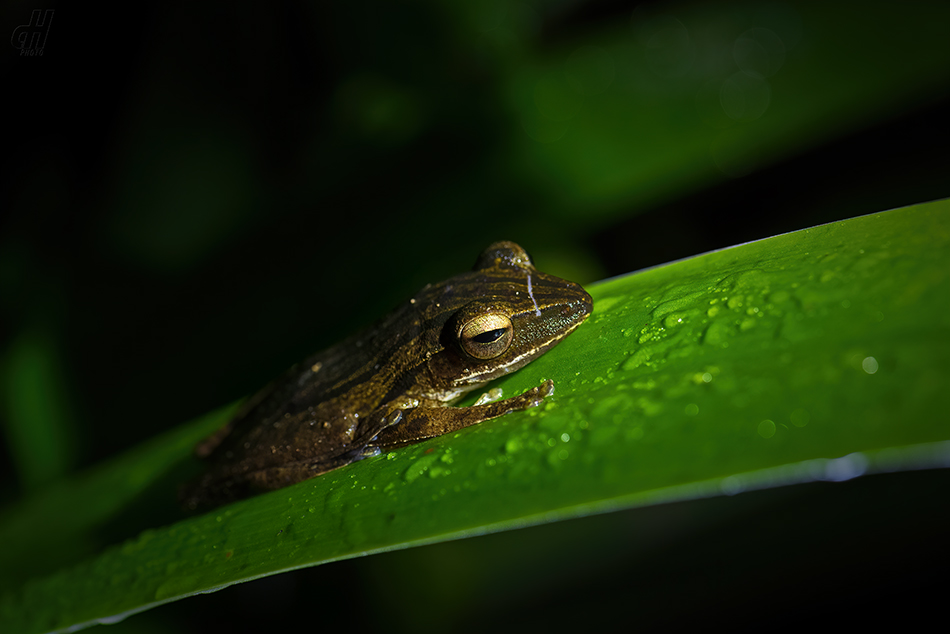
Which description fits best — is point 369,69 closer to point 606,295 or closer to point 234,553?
point 606,295

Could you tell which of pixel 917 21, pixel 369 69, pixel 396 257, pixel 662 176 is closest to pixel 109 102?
pixel 369 69

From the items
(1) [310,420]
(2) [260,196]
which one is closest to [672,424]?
(1) [310,420]

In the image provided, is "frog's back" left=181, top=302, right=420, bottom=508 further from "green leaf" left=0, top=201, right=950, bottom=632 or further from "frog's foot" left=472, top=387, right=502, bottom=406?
"green leaf" left=0, top=201, right=950, bottom=632

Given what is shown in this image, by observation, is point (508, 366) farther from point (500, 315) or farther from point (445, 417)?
point (445, 417)

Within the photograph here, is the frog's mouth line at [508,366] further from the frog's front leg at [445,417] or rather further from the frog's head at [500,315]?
the frog's front leg at [445,417]

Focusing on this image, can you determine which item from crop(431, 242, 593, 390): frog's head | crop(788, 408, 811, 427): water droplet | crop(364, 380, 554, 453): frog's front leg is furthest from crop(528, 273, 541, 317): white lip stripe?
crop(788, 408, 811, 427): water droplet

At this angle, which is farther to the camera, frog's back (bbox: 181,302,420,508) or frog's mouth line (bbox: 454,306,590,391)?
frog's back (bbox: 181,302,420,508)
